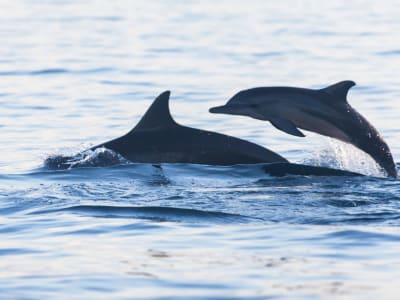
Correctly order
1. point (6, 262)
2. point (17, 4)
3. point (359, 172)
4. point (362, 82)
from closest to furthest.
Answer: point (6, 262)
point (359, 172)
point (362, 82)
point (17, 4)

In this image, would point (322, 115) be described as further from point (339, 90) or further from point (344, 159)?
point (344, 159)

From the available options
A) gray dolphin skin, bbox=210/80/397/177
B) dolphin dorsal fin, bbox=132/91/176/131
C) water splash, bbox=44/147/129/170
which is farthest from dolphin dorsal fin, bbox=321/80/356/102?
water splash, bbox=44/147/129/170

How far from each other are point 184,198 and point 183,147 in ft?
6.89

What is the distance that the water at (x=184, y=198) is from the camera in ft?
35.1

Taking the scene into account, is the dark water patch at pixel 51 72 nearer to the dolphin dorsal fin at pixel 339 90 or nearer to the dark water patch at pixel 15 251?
the dolphin dorsal fin at pixel 339 90

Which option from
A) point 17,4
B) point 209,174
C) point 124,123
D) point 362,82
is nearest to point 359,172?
point 209,174

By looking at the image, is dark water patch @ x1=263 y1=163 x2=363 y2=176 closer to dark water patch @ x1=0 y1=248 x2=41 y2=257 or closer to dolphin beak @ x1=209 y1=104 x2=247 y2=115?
dolphin beak @ x1=209 y1=104 x2=247 y2=115

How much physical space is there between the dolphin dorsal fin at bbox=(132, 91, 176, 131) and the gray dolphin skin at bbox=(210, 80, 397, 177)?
3.82ft

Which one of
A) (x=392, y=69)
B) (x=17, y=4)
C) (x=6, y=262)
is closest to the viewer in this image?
→ (x=6, y=262)

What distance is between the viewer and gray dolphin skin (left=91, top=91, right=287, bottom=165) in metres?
15.7

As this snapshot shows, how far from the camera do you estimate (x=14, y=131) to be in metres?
20.0

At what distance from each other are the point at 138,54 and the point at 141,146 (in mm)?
15125

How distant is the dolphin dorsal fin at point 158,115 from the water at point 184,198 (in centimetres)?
52

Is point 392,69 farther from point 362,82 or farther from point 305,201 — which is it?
point 305,201
